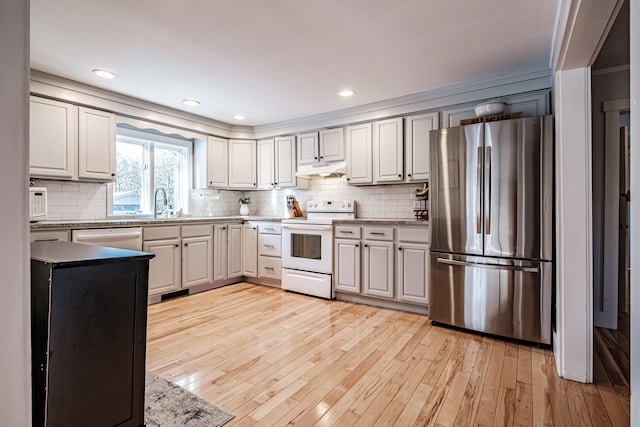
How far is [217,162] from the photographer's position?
184 inches

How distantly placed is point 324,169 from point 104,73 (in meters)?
2.44

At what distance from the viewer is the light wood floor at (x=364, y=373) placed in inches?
67.8

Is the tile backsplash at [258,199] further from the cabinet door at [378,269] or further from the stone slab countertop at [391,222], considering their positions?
the cabinet door at [378,269]

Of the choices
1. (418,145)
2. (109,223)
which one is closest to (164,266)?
(109,223)

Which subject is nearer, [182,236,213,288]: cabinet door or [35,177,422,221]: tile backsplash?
[35,177,422,221]: tile backsplash

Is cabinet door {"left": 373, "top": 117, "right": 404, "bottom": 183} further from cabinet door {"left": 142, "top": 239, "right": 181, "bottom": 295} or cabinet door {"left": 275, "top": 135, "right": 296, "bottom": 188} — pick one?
cabinet door {"left": 142, "top": 239, "right": 181, "bottom": 295}

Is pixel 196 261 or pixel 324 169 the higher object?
pixel 324 169

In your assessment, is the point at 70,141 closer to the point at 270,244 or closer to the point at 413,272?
the point at 270,244

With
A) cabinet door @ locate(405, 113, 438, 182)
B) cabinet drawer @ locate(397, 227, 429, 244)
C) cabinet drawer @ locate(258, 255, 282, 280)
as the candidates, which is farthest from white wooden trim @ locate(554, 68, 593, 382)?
cabinet drawer @ locate(258, 255, 282, 280)

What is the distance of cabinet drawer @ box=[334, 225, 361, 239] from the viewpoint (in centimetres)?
369

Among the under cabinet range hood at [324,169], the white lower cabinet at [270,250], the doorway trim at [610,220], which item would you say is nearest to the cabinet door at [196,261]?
the white lower cabinet at [270,250]

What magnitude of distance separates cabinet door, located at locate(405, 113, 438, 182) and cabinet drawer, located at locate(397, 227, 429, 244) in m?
0.60

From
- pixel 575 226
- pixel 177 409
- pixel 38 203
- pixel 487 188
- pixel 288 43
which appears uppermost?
pixel 288 43

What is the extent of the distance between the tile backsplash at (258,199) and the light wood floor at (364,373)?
1.35 m
